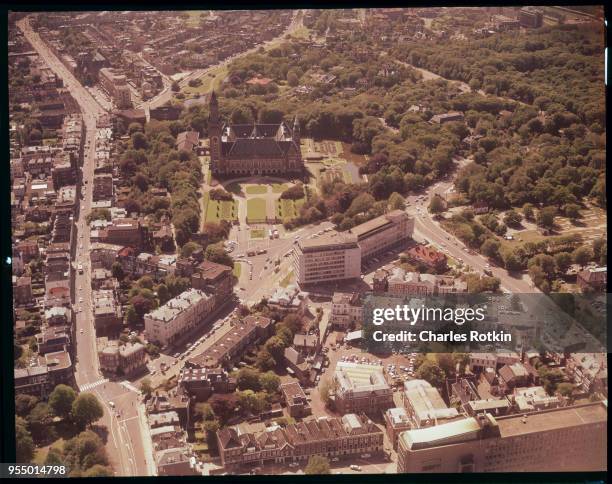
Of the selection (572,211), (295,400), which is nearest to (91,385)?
(295,400)

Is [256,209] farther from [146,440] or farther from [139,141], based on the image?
[146,440]

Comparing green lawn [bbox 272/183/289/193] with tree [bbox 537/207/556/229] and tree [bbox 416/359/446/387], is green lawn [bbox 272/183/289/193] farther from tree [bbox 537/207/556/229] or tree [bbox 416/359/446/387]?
tree [bbox 416/359/446/387]

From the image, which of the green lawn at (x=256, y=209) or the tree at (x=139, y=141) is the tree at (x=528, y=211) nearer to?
the green lawn at (x=256, y=209)

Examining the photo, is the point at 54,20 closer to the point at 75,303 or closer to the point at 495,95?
the point at 75,303

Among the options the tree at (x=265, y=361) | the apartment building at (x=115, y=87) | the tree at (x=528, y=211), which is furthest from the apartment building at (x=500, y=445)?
the apartment building at (x=115, y=87)

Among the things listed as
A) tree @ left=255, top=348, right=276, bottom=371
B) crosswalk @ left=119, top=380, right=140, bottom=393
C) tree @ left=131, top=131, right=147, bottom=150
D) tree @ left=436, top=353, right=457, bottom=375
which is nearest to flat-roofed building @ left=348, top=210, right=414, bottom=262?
tree @ left=255, top=348, right=276, bottom=371

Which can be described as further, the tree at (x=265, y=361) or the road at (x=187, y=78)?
the road at (x=187, y=78)

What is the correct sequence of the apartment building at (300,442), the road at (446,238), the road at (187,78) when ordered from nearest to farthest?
the apartment building at (300,442) < the road at (446,238) < the road at (187,78)
